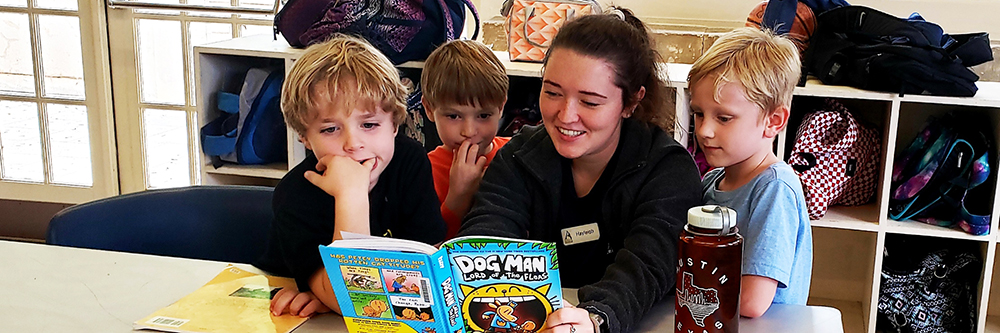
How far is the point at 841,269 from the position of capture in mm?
2885

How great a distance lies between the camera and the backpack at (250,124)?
8.96 feet

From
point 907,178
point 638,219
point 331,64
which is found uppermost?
point 331,64

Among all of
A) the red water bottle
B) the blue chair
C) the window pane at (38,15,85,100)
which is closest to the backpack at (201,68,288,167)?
the window pane at (38,15,85,100)

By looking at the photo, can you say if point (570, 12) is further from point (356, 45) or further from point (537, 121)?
point (356, 45)

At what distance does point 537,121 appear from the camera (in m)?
2.48

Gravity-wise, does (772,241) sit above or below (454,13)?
below

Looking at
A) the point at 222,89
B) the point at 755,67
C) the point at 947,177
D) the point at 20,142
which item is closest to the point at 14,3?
the point at 20,142

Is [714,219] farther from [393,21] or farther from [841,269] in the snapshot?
[841,269]

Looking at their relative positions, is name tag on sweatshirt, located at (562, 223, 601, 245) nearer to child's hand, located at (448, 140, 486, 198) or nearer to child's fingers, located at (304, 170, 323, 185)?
child's hand, located at (448, 140, 486, 198)

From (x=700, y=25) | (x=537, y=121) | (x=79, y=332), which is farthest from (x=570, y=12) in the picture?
(x=79, y=332)

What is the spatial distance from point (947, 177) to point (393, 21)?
160 cm

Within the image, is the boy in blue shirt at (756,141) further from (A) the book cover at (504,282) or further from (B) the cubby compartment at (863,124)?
(B) the cubby compartment at (863,124)

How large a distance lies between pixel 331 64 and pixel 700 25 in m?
1.70

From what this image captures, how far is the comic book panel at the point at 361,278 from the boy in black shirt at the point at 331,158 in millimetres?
120
